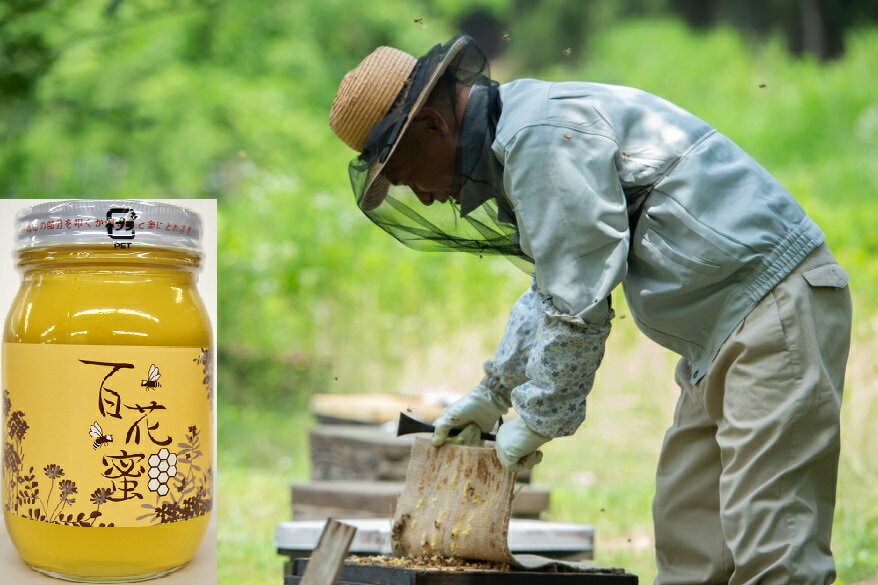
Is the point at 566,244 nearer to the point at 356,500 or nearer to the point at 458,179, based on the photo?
the point at 458,179

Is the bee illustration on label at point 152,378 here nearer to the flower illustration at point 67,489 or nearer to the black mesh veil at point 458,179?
the flower illustration at point 67,489

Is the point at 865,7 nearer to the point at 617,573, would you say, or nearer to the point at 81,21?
the point at 81,21

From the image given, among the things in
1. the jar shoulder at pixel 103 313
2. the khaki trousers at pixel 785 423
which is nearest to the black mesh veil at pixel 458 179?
the khaki trousers at pixel 785 423

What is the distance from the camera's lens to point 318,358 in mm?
6859

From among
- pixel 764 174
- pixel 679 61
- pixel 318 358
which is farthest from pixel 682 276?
pixel 679 61

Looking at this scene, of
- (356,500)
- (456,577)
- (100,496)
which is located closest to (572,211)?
(456,577)

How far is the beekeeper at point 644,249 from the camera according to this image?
1.84 m

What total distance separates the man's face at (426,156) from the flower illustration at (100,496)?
0.92m

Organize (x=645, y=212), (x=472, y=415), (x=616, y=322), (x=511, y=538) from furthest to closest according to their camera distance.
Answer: (x=616, y=322) < (x=511, y=538) < (x=472, y=415) < (x=645, y=212)

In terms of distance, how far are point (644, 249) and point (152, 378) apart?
1057mm

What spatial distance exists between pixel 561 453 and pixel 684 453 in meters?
3.54

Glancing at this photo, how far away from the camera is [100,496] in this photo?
124 centimetres

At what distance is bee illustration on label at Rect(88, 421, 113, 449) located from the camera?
1.23 m

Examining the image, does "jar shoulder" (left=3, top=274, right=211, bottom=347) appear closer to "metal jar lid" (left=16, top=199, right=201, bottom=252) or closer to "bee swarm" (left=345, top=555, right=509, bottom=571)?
"metal jar lid" (left=16, top=199, right=201, bottom=252)
